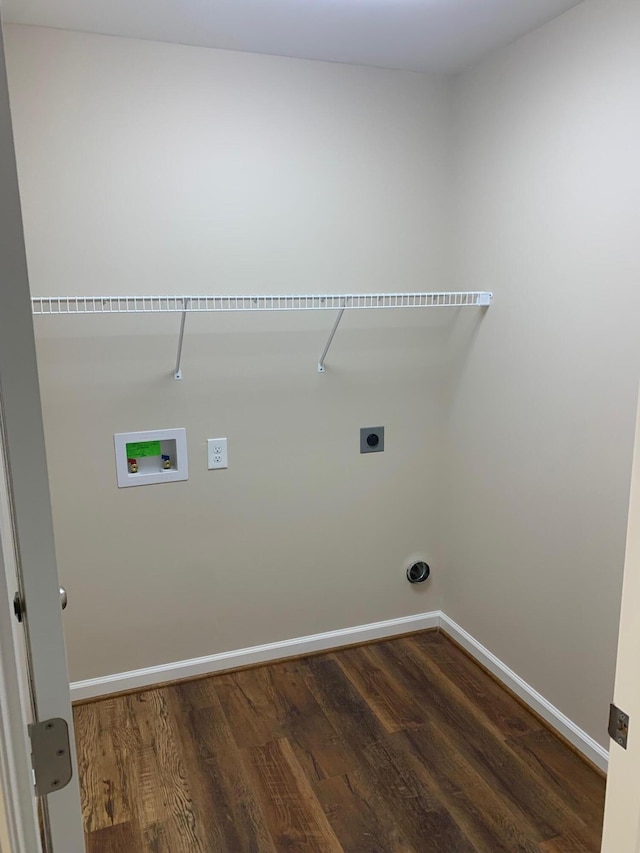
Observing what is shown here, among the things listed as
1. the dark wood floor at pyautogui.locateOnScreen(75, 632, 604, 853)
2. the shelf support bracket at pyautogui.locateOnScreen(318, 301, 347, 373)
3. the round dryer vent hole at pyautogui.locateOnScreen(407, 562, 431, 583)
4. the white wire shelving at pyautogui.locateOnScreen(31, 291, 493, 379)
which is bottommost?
the dark wood floor at pyautogui.locateOnScreen(75, 632, 604, 853)

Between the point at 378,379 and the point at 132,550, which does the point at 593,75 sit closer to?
the point at 378,379

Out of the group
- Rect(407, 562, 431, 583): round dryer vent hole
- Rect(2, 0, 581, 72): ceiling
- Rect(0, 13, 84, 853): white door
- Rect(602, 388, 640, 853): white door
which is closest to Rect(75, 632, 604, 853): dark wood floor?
Rect(407, 562, 431, 583): round dryer vent hole

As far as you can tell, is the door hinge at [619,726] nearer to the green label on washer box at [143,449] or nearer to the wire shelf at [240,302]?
the wire shelf at [240,302]

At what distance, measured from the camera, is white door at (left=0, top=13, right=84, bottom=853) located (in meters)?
0.68

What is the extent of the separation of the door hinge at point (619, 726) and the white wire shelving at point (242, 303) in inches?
65.7

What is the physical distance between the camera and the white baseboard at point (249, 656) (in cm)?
254

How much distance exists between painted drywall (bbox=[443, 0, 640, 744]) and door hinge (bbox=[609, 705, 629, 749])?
1.10 metres

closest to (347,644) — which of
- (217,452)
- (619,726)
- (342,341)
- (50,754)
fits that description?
(217,452)

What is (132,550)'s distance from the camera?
2.49m

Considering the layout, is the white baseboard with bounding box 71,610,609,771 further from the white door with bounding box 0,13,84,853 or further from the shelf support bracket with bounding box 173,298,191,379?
the white door with bounding box 0,13,84,853

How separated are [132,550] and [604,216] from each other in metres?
2.04

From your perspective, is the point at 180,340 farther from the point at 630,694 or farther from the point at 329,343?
the point at 630,694

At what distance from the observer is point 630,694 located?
0.98 metres

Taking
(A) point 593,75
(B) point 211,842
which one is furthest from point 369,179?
(B) point 211,842
